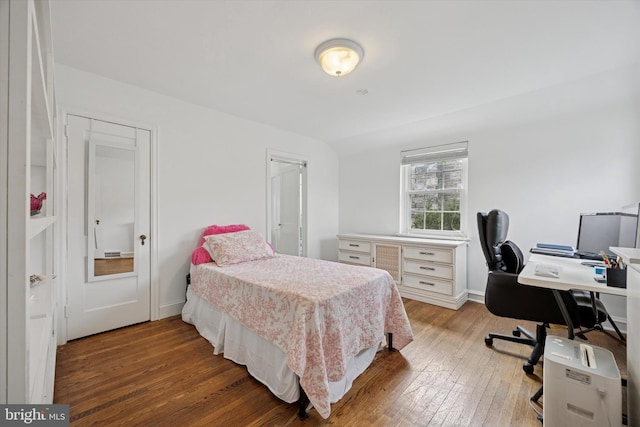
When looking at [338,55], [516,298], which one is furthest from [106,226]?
[516,298]

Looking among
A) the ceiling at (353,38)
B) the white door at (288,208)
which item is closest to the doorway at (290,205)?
the white door at (288,208)

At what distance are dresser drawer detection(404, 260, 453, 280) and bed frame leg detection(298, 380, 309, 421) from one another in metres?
2.33

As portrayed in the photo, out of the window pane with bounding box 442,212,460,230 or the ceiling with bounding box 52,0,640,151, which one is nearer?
the ceiling with bounding box 52,0,640,151

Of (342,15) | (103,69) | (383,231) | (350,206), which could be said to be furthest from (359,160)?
(103,69)

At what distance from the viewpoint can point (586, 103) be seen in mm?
2676

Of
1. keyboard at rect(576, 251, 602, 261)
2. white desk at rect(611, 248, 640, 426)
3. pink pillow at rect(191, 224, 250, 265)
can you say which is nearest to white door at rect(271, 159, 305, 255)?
pink pillow at rect(191, 224, 250, 265)

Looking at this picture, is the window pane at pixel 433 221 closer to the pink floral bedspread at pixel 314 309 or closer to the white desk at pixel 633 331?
the pink floral bedspread at pixel 314 309

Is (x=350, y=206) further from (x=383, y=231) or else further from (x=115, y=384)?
(x=115, y=384)

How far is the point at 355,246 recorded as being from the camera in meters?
4.15

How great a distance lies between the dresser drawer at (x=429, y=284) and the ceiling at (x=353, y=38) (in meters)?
2.12

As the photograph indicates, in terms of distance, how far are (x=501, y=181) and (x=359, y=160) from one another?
216cm

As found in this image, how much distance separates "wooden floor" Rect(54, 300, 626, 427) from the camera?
59.8 inches

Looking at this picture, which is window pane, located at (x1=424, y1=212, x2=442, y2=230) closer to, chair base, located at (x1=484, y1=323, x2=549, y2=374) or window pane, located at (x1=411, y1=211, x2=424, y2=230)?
window pane, located at (x1=411, y1=211, x2=424, y2=230)

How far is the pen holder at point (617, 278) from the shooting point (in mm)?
1438
